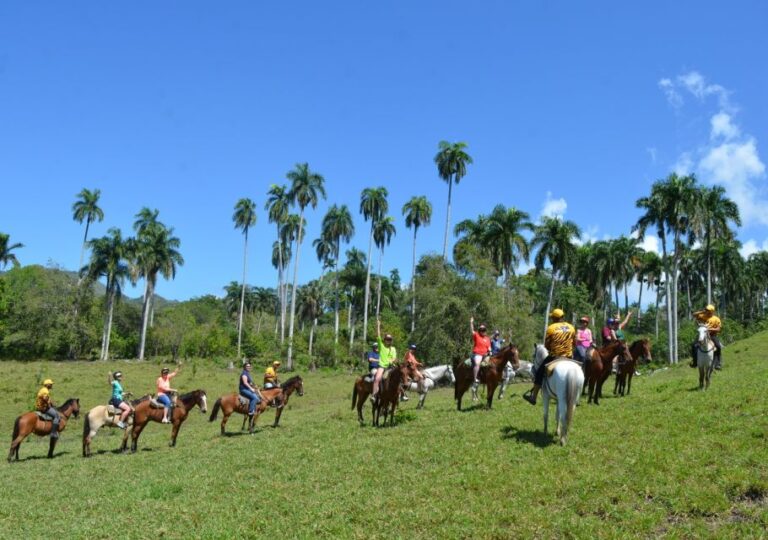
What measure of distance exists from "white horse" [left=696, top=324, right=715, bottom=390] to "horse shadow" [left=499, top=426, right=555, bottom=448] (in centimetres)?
680

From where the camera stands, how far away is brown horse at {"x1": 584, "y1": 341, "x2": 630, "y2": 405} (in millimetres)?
16000

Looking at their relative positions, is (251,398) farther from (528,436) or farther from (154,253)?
(154,253)

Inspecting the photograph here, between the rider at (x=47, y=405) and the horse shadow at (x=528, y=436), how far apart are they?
1570 cm

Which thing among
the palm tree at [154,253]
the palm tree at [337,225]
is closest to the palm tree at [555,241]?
the palm tree at [337,225]

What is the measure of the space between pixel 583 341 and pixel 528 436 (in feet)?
17.4

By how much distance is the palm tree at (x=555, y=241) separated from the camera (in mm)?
62781

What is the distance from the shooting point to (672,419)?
12297 millimetres

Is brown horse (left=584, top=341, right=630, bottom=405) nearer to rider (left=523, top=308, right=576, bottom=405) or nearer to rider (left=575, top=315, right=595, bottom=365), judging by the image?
rider (left=575, top=315, right=595, bottom=365)

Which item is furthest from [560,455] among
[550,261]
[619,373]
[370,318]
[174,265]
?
[370,318]

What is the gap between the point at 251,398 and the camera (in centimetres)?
2056

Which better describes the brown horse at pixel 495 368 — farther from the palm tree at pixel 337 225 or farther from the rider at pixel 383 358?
the palm tree at pixel 337 225

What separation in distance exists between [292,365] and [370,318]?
27.5m

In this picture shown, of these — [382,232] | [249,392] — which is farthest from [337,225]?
[249,392]

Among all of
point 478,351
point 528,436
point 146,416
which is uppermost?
point 478,351
